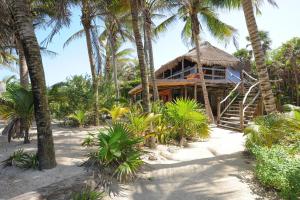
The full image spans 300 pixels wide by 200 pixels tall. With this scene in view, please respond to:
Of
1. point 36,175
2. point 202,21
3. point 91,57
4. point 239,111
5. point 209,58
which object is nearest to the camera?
point 36,175

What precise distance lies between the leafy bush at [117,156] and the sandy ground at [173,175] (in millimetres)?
315

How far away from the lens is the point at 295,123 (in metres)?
6.25

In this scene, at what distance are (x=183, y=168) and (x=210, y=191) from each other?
1383 mm

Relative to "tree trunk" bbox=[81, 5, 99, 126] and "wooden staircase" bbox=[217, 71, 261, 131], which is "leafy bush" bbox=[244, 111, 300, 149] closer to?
"wooden staircase" bbox=[217, 71, 261, 131]

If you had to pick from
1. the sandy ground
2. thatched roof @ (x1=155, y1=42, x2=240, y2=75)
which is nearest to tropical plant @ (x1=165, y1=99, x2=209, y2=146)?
the sandy ground

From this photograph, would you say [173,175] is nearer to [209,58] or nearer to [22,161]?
[22,161]

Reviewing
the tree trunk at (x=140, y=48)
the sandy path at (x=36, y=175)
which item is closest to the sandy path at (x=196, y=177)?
the sandy path at (x=36, y=175)

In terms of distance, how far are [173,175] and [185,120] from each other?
137 inches

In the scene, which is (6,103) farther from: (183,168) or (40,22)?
(40,22)

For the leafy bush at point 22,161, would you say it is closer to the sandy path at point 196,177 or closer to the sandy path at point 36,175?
the sandy path at point 36,175

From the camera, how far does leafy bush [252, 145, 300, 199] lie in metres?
4.57

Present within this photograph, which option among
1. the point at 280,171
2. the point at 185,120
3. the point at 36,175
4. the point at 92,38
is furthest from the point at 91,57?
the point at 280,171

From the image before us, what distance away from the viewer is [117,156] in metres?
6.20

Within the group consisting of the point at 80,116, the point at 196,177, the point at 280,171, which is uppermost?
the point at 80,116
